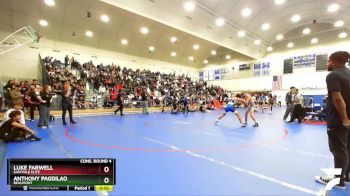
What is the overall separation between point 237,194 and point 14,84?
12000 mm

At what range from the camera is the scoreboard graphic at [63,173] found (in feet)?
7.44

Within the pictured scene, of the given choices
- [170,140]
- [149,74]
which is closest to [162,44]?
[149,74]

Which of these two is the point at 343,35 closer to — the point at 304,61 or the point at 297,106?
the point at 304,61

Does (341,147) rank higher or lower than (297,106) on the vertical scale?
lower

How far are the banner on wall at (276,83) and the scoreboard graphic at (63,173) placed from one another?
3087cm

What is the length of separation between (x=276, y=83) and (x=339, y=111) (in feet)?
96.6

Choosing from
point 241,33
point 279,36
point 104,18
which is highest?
point 279,36

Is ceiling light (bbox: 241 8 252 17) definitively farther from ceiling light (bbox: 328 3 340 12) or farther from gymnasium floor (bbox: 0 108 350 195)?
gymnasium floor (bbox: 0 108 350 195)

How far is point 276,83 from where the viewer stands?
96.9 ft

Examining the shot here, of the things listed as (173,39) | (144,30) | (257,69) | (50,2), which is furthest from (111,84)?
(257,69)

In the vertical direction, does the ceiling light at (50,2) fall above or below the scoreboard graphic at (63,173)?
above

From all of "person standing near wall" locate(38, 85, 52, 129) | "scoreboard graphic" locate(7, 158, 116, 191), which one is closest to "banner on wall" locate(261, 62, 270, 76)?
"person standing near wall" locate(38, 85, 52, 129)

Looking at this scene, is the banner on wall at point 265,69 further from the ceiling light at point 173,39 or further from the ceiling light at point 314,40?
the ceiling light at point 173,39

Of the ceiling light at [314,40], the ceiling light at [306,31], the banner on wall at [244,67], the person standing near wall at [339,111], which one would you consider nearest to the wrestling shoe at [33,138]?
the person standing near wall at [339,111]
